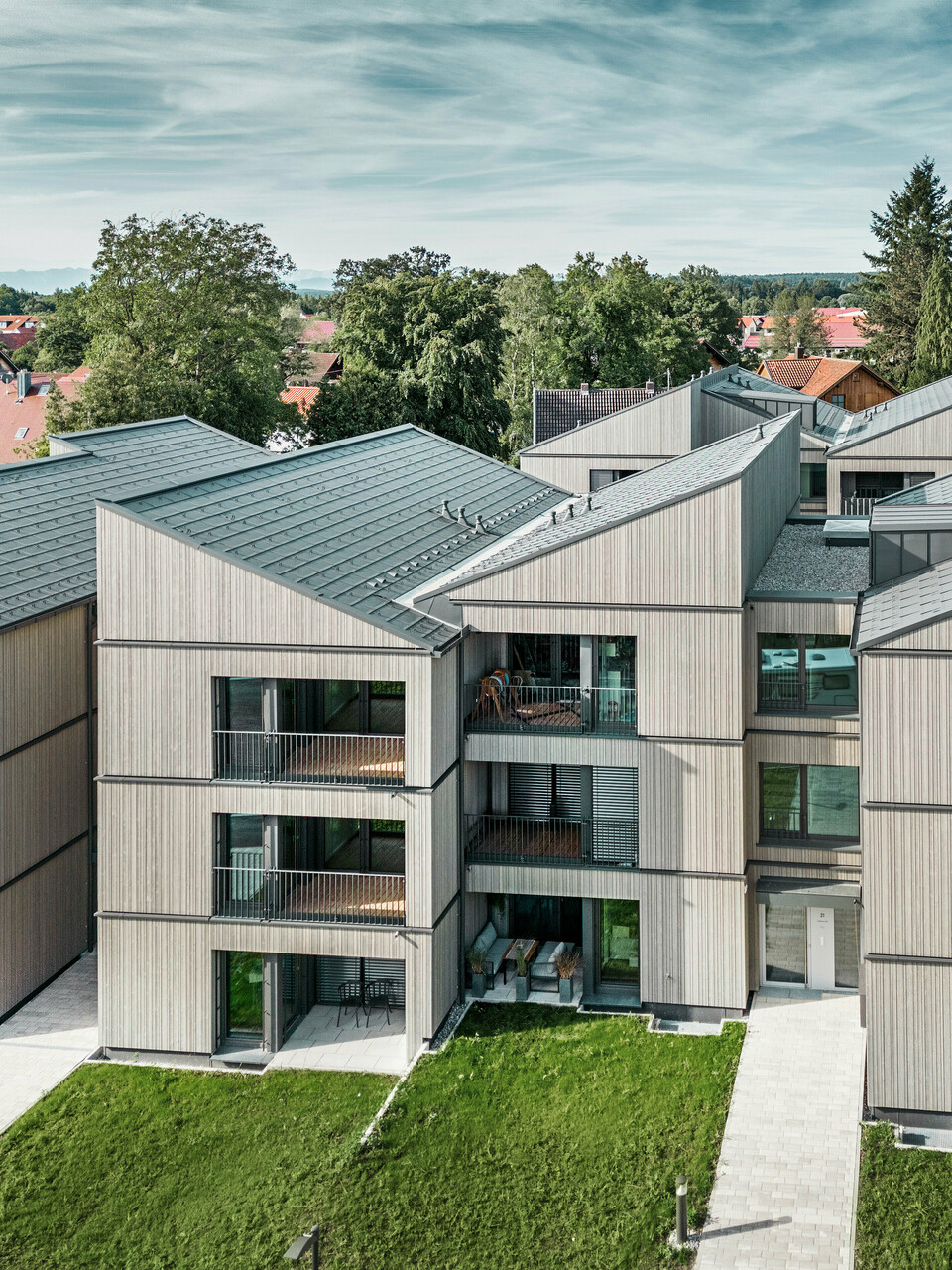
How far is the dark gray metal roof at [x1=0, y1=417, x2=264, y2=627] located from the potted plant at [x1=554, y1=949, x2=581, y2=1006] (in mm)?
11320

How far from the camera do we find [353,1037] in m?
23.6

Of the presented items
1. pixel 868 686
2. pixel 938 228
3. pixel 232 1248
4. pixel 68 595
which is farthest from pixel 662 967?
pixel 938 228

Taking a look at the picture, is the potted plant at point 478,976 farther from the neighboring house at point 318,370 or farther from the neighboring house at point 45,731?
the neighboring house at point 318,370

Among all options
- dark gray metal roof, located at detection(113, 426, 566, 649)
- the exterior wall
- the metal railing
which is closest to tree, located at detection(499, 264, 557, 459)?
the metal railing

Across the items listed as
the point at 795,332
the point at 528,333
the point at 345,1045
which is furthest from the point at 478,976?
the point at 795,332

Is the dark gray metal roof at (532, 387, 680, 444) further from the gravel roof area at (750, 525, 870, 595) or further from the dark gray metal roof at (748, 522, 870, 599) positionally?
the gravel roof area at (750, 525, 870, 595)

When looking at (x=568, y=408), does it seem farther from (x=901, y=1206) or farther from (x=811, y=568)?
(x=901, y=1206)

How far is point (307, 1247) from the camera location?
16.8 meters

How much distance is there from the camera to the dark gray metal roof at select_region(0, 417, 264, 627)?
26156 millimetres

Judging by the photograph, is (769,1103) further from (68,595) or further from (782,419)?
(782,419)

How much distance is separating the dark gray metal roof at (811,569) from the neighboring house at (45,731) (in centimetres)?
1287

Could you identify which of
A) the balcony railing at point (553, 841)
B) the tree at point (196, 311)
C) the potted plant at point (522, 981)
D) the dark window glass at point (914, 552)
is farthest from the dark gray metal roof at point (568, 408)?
the potted plant at point (522, 981)

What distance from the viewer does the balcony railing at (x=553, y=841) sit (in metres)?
24.2

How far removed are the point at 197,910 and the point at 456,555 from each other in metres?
9.35
